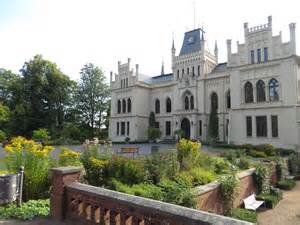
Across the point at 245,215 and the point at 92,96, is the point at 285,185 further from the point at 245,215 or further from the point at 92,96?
the point at 92,96

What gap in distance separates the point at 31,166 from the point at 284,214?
26.9 ft

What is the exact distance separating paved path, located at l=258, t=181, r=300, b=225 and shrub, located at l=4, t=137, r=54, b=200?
6.56 m

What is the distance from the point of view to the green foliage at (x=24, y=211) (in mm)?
5561

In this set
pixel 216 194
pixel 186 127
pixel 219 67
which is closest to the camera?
pixel 216 194

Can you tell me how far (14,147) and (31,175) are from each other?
1.15 metres

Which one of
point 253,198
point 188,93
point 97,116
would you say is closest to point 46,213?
point 253,198

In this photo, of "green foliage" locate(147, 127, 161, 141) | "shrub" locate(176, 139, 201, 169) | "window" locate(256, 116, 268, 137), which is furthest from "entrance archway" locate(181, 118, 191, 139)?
"shrub" locate(176, 139, 201, 169)

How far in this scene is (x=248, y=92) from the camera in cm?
2880

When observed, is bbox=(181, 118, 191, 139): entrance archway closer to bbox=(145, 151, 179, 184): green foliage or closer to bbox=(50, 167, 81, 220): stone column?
bbox=(145, 151, 179, 184): green foliage

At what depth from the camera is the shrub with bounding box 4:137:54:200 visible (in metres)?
6.79

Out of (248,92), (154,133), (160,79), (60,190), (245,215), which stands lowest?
(245,215)

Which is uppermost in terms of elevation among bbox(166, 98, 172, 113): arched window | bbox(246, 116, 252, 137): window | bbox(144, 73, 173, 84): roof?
bbox(144, 73, 173, 84): roof

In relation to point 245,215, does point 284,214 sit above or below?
below

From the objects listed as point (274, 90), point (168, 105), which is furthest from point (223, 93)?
point (168, 105)
